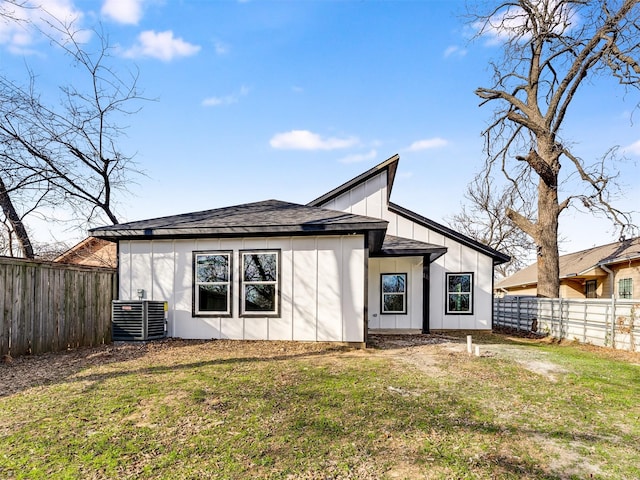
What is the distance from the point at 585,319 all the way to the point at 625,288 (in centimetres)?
682

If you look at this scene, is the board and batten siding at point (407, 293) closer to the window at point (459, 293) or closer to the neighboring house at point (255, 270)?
the window at point (459, 293)

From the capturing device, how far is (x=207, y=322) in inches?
331

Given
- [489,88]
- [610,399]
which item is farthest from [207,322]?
[489,88]

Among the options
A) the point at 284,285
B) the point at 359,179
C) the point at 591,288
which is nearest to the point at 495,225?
the point at 591,288

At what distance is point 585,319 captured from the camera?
1031 cm

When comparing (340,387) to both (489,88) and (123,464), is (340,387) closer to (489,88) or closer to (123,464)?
(123,464)

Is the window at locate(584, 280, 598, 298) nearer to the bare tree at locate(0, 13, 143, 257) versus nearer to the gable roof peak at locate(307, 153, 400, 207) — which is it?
the gable roof peak at locate(307, 153, 400, 207)

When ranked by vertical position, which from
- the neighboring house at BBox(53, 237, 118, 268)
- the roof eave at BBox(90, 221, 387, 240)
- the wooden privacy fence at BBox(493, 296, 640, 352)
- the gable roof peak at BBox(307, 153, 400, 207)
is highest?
the gable roof peak at BBox(307, 153, 400, 207)

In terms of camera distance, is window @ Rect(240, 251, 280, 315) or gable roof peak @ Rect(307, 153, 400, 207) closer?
window @ Rect(240, 251, 280, 315)

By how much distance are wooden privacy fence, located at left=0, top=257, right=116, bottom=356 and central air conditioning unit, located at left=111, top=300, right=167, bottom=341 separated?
425 mm

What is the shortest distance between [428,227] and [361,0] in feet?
22.8

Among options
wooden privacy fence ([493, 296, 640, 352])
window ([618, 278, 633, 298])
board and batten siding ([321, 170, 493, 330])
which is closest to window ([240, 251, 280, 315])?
board and batten siding ([321, 170, 493, 330])

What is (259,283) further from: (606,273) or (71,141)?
(606,273)

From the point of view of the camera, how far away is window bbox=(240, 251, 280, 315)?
8.23m
